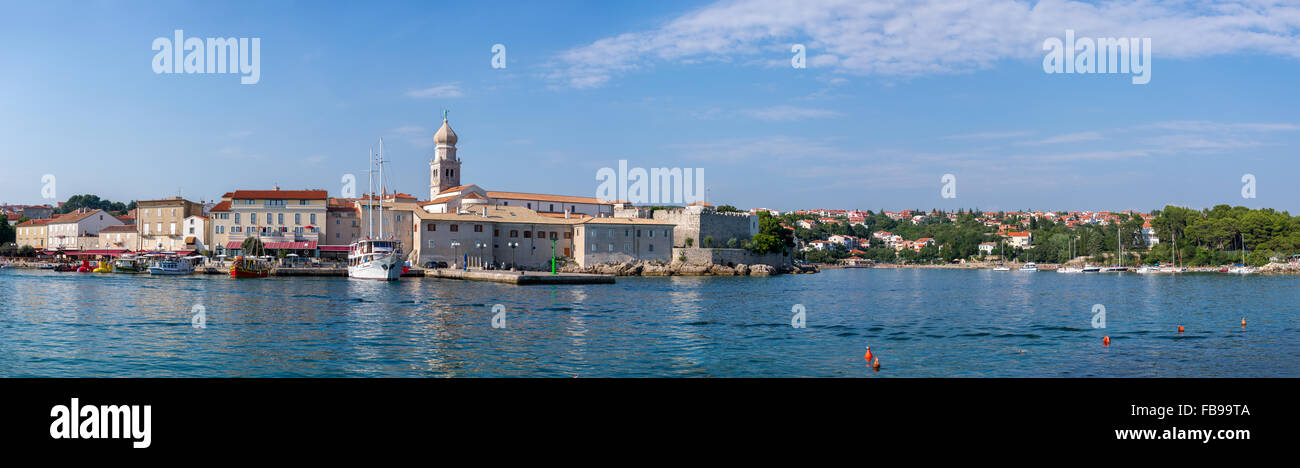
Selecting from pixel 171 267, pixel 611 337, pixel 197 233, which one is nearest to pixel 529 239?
pixel 171 267

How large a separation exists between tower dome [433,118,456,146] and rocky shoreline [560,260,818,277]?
2644 cm

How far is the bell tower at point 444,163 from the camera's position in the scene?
80.4 metres

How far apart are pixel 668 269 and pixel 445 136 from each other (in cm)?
3014

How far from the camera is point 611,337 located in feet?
63.3

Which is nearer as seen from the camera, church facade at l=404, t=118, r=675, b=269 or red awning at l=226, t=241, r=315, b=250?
church facade at l=404, t=118, r=675, b=269

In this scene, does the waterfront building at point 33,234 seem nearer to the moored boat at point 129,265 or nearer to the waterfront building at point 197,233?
the moored boat at point 129,265

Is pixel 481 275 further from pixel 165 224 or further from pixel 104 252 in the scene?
pixel 104 252

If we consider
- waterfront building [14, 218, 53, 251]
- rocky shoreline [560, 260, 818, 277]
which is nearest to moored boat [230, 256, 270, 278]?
rocky shoreline [560, 260, 818, 277]

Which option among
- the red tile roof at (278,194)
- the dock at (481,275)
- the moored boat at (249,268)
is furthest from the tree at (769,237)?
the moored boat at (249,268)

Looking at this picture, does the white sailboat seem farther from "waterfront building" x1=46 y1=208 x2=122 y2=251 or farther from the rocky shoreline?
"waterfront building" x1=46 y1=208 x2=122 y2=251

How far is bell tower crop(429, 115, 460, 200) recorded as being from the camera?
80.4m
